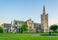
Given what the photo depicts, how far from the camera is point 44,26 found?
→ 263 feet

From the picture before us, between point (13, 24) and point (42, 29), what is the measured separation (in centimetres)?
1746

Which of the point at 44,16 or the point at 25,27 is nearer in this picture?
the point at 25,27

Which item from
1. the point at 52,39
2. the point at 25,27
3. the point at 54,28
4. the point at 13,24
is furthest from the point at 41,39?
the point at 13,24

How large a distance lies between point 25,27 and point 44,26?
21.6 meters

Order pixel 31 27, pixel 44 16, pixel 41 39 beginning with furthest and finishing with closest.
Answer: pixel 44 16 < pixel 31 27 < pixel 41 39

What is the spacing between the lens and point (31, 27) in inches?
3014

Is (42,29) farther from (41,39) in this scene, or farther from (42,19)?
(41,39)

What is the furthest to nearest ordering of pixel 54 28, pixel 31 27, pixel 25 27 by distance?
pixel 31 27
pixel 54 28
pixel 25 27

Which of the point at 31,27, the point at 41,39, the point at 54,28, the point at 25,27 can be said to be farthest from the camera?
the point at 31,27

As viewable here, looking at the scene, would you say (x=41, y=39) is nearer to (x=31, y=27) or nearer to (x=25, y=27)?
(x=25, y=27)

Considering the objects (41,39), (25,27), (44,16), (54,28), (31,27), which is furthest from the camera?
(44,16)

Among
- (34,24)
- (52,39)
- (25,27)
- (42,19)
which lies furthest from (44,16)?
(52,39)

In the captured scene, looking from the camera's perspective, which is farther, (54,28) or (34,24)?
(34,24)

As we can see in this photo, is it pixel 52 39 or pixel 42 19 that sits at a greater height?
pixel 42 19
